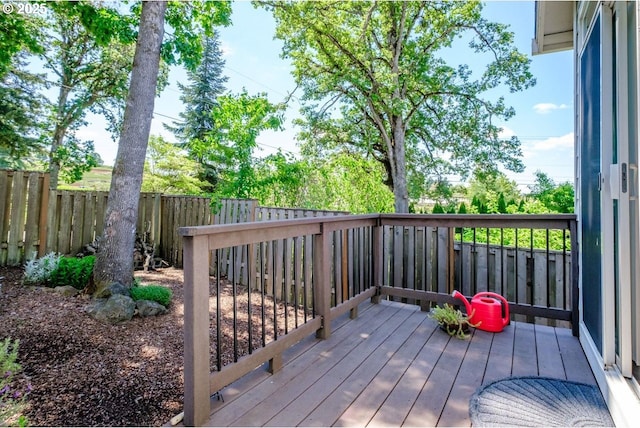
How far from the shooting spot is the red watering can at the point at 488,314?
8.70ft

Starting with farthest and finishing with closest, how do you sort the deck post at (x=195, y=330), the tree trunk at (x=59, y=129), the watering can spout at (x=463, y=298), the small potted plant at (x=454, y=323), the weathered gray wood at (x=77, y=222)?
1. the tree trunk at (x=59, y=129)
2. the weathered gray wood at (x=77, y=222)
3. the watering can spout at (x=463, y=298)
4. the small potted plant at (x=454, y=323)
5. the deck post at (x=195, y=330)

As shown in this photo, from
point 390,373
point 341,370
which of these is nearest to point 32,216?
point 341,370

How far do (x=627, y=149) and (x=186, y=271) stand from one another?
215 cm

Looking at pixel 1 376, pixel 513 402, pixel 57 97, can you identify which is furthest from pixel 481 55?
pixel 57 97

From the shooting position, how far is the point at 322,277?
2459 mm

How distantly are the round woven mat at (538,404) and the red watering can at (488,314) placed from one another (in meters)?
0.72

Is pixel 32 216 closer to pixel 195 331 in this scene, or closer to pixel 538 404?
pixel 195 331

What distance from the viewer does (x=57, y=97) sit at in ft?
32.5

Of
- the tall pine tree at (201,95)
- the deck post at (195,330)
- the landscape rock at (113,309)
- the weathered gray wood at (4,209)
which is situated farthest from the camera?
the tall pine tree at (201,95)

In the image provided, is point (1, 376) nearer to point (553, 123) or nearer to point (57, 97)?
point (57, 97)

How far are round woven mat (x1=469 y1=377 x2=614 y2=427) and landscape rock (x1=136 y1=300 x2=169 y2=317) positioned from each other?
10.2 feet

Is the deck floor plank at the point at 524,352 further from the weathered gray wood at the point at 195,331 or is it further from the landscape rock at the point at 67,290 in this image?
the landscape rock at the point at 67,290

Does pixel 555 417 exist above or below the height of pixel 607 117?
below

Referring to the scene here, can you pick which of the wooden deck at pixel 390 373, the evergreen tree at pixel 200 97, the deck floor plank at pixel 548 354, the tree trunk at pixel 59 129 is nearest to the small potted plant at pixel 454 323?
the wooden deck at pixel 390 373
